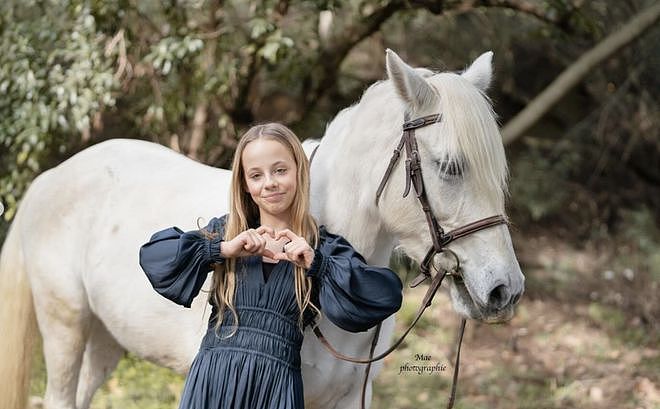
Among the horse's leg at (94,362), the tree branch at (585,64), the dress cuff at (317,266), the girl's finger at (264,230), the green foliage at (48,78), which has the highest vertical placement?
the green foliage at (48,78)

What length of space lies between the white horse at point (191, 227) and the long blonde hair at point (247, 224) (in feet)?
0.70

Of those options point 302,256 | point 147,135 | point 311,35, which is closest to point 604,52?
point 311,35

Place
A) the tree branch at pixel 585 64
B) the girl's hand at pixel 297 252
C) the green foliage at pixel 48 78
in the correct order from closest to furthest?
the girl's hand at pixel 297 252 → the green foliage at pixel 48 78 → the tree branch at pixel 585 64

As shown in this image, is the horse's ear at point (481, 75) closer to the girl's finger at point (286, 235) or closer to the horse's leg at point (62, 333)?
the girl's finger at point (286, 235)

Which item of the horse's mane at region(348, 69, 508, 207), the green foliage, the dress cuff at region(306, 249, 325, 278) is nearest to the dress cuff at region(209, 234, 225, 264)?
the dress cuff at region(306, 249, 325, 278)

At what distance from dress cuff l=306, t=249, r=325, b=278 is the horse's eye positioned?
0.39m

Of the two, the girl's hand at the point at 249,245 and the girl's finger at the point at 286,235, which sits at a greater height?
the girl's hand at the point at 249,245

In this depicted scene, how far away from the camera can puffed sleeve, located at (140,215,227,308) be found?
82.7 inches

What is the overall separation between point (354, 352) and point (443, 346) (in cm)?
352

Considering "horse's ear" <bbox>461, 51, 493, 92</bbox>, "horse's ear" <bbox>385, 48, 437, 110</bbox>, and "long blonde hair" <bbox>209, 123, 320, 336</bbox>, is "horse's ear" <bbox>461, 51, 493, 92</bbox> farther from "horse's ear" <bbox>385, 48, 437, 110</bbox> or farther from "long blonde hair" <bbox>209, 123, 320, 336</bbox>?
"long blonde hair" <bbox>209, 123, 320, 336</bbox>

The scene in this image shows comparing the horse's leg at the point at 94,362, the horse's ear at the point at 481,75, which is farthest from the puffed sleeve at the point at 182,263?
the horse's leg at the point at 94,362

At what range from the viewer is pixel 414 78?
215cm

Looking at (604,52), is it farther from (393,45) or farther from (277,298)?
(277,298)

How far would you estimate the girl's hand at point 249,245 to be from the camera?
203 centimetres
